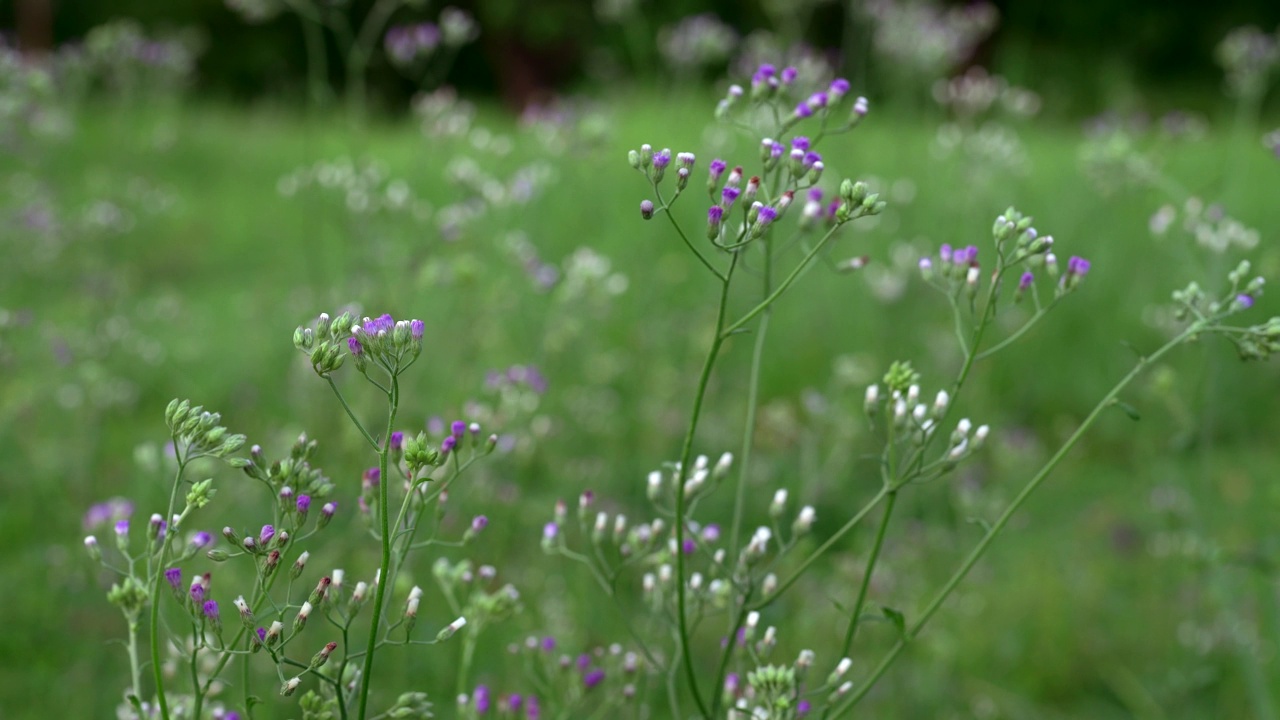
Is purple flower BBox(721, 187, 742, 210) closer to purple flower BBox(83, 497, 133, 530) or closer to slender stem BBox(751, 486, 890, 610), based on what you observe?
slender stem BBox(751, 486, 890, 610)

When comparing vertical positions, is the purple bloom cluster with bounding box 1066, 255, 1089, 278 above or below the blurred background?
below

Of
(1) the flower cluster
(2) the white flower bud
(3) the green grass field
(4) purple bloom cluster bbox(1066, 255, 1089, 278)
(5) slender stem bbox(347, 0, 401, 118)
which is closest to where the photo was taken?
(1) the flower cluster

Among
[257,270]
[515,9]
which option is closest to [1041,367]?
[257,270]

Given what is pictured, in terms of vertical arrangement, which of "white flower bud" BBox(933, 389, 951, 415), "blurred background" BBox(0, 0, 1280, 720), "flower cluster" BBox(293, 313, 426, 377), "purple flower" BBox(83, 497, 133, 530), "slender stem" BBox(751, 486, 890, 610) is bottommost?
"slender stem" BBox(751, 486, 890, 610)

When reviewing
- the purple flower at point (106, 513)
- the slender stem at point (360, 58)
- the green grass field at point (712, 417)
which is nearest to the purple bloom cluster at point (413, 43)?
the slender stem at point (360, 58)

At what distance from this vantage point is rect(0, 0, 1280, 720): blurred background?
290 centimetres

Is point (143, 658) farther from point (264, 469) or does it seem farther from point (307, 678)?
point (264, 469)

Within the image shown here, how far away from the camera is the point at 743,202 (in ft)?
4.98

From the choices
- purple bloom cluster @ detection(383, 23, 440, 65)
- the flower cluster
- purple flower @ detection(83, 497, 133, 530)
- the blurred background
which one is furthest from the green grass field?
the flower cluster

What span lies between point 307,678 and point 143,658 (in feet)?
1.67

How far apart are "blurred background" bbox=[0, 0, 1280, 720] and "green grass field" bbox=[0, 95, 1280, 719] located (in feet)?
0.06

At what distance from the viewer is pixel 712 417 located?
409cm

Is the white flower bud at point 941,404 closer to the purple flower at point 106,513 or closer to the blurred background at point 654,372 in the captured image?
the blurred background at point 654,372

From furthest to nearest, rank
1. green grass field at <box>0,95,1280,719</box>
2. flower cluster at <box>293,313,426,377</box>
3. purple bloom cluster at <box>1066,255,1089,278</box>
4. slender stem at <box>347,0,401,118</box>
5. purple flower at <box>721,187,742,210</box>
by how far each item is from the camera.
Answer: slender stem at <box>347,0,401,118</box> → green grass field at <box>0,95,1280,719</box> → purple bloom cluster at <box>1066,255,1089,278</box> → purple flower at <box>721,187,742,210</box> → flower cluster at <box>293,313,426,377</box>
